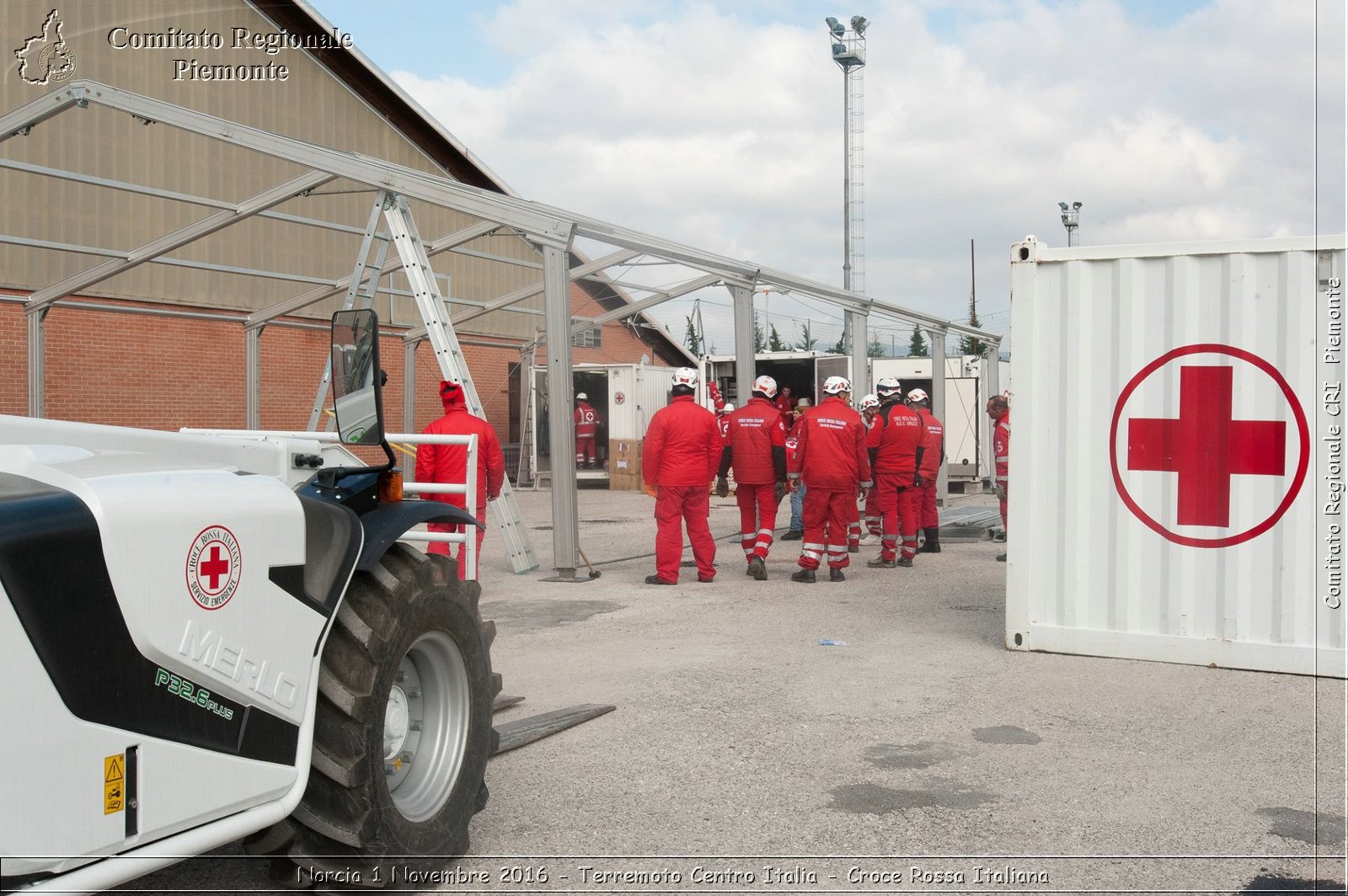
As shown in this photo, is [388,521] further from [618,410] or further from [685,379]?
[618,410]

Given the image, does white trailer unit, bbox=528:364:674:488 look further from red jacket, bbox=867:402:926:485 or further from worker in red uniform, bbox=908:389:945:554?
red jacket, bbox=867:402:926:485

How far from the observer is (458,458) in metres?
9.88

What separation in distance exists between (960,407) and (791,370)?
3568 mm

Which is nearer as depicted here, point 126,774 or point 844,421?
point 126,774

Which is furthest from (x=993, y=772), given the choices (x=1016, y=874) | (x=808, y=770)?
(x=1016, y=874)

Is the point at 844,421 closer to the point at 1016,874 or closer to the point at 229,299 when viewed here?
the point at 1016,874

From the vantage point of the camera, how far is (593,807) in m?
4.64

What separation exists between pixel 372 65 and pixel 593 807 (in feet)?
62.7

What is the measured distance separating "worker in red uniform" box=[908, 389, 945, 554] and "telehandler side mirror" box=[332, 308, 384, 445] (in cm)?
981

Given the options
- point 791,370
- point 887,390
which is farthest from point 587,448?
point 887,390

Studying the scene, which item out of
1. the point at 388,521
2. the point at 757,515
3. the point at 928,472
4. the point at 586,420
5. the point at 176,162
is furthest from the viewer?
the point at 586,420

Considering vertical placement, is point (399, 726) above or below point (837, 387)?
below

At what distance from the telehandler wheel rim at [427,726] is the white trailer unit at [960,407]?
68.3ft

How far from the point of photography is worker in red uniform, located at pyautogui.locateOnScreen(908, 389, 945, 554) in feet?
42.2
